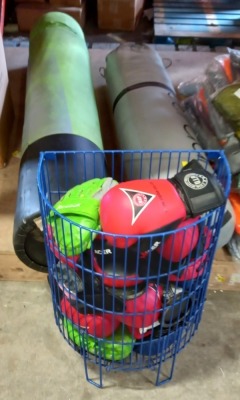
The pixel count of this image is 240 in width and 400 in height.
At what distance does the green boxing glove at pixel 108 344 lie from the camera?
3.21 ft

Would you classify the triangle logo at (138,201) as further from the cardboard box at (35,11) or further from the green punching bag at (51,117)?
the cardboard box at (35,11)

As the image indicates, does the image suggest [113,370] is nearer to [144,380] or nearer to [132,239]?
[144,380]

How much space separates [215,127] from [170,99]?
21 centimetres

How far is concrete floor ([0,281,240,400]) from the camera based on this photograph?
3.48 ft

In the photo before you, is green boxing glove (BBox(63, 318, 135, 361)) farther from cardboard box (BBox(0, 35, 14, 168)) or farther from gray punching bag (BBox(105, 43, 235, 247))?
cardboard box (BBox(0, 35, 14, 168))

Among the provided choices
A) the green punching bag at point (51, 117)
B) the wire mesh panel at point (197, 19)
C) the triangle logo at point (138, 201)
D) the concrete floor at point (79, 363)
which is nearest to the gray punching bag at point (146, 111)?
the green punching bag at point (51, 117)

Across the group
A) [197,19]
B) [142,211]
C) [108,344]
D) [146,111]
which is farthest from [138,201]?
[197,19]

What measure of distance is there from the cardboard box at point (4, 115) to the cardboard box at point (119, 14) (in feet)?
4.00

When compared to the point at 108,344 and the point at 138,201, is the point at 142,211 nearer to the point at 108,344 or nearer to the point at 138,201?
the point at 138,201

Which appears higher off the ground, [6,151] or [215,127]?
[215,127]

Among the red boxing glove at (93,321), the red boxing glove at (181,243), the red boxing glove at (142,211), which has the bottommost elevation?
the red boxing glove at (93,321)

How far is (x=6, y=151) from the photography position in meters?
1.52

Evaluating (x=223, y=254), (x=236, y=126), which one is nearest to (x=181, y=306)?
(x=223, y=254)

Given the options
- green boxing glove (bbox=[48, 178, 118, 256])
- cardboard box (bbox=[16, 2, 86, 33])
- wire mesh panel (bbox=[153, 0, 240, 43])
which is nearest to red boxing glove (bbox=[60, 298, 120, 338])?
green boxing glove (bbox=[48, 178, 118, 256])
